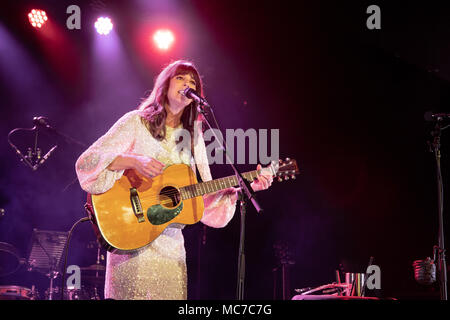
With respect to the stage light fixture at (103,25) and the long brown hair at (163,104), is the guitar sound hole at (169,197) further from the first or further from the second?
the stage light fixture at (103,25)

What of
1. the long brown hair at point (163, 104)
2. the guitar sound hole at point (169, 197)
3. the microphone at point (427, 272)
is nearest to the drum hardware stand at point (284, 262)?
the microphone at point (427, 272)

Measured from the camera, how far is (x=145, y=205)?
304 centimetres

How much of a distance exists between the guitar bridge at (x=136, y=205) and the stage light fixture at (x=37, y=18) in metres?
5.14

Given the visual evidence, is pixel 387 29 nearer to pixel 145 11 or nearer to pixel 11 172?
pixel 145 11

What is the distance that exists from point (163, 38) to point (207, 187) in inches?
188

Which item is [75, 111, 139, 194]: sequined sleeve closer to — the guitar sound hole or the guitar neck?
the guitar sound hole

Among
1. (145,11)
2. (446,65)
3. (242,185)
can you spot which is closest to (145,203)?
(242,185)

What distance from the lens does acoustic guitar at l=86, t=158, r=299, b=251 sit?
113 inches

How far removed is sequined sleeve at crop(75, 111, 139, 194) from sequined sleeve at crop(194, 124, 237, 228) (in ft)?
1.98

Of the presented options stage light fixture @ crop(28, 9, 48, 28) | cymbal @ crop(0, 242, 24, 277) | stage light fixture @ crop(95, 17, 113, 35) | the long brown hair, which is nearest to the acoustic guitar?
the long brown hair

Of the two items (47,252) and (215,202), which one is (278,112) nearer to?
(47,252)

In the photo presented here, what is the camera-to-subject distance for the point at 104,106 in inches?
306

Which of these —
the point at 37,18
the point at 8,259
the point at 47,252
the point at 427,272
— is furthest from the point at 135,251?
the point at 37,18

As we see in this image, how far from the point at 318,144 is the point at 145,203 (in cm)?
520
